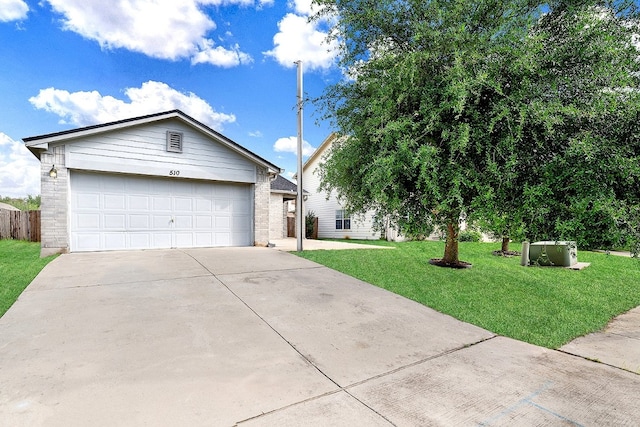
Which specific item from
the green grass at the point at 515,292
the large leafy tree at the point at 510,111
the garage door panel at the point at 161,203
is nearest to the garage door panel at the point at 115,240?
the garage door panel at the point at 161,203

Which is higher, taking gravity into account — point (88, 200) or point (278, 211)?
point (88, 200)

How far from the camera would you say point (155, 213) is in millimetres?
9469

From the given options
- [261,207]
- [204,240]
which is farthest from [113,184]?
[261,207]

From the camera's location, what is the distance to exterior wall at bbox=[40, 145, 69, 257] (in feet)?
25.9

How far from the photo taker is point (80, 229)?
848cm

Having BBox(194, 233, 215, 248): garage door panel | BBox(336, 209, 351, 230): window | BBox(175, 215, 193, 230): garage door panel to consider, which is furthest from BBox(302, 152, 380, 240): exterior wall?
BBox(175, 215, 193, 230): garage door panel

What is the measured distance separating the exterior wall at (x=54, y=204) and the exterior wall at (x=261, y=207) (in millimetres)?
5156

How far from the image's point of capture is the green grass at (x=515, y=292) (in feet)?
14.2

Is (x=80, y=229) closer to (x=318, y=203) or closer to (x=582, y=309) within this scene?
(x=582, y=309)

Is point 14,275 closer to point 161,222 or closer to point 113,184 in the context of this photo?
point 113,184

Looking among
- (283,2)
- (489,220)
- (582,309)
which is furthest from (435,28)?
(283,2)

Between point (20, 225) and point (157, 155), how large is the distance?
30.9 ft

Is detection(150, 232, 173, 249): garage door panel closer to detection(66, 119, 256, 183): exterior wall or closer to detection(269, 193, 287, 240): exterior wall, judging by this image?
detection(66, 119, 256, 183): exterior wall

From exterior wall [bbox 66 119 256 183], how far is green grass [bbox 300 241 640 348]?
13.7ft
